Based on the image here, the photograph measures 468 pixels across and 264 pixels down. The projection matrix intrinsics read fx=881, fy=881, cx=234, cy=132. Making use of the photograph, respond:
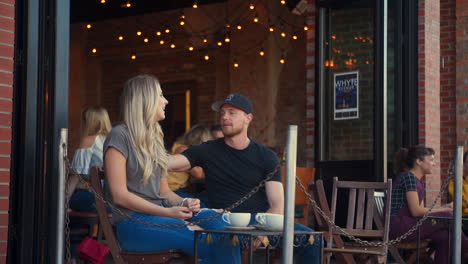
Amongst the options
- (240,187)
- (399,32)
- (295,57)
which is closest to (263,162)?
(240,187)

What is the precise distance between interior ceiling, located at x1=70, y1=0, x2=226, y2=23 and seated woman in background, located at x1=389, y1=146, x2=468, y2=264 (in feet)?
19.1

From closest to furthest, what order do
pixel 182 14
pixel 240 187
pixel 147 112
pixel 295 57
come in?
pixel 147 112 < pixel 240 187 < pixel 295 57 < pixel 182 14

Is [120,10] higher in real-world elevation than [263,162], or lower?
higher

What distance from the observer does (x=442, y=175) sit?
10102 millimetres

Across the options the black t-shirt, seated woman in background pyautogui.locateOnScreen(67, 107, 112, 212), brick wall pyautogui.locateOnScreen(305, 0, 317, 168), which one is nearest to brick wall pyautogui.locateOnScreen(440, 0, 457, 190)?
brick wall pyautogui.locateOnScreen(305, 0, 317, 168)

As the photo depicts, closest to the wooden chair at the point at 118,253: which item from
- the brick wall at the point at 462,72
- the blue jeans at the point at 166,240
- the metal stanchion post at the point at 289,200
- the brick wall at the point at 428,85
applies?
the blue jeans at the point at 166,240

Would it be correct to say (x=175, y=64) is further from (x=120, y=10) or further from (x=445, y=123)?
(x=445, y=123)

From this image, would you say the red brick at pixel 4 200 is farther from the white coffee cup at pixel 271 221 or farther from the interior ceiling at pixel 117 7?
the interior ceiling at pixel 117 7

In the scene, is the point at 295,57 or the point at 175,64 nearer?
the point at 295,57

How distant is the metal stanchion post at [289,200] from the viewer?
4188 millimetres

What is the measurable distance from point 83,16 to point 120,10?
0.69 meters

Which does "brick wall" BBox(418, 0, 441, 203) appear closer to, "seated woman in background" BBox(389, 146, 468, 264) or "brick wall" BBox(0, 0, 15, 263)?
"seated woman in background" BBox(389, 146, 468, 264)

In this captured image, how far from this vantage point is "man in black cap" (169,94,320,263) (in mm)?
5402

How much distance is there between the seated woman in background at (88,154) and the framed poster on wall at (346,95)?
254 cm
